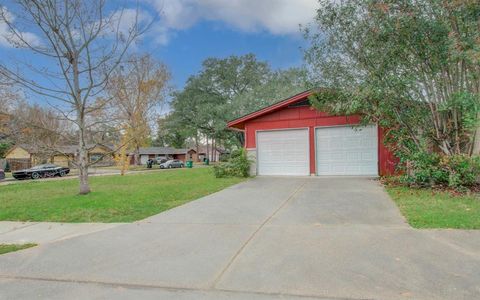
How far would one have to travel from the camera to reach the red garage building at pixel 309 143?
12.4 m

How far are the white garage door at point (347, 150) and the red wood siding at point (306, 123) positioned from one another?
0.20 meters

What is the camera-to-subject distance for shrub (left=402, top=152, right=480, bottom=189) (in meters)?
8.16

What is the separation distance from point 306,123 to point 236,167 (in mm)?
3457

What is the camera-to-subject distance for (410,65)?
9.12 m

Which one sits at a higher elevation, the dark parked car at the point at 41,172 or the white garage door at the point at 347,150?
the white garage door at the point at 347,150

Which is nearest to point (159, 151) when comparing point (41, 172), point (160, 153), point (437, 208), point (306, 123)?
point (160, 153)

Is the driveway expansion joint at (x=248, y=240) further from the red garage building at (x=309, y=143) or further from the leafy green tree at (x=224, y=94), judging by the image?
the leafy green tree at (x=224, y=94)

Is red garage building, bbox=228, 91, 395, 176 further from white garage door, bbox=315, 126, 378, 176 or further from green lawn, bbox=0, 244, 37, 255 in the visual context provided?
green lawn, bbox=0, 244, 37, 255

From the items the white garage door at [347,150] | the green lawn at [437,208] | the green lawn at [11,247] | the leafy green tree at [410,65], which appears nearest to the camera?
the green lawn at [11,247]

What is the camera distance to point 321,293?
118 inches

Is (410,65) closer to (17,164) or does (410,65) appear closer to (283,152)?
(283,152)

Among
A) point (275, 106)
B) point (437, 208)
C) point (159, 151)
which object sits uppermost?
point (275, 106)

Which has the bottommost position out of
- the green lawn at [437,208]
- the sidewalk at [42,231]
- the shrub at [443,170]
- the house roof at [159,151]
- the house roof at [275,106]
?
the sidewalk at [42,231]

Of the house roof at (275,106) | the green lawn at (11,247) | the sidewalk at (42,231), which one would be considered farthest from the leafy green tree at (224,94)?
the green lawn at (11,247)
